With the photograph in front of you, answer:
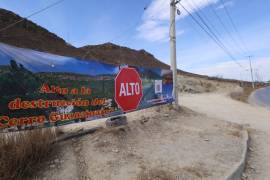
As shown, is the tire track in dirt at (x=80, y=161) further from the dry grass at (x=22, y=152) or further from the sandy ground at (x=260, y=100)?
the sandy ground at (x=260, y=100)

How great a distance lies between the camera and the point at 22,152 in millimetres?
4320

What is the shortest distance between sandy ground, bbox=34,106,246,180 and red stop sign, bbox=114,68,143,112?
1.91 feet

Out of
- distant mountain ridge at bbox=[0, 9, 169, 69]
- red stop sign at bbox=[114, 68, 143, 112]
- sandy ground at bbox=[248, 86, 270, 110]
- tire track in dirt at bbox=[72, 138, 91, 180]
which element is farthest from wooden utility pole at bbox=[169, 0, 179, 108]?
distant mountain ridge at bbox=[0, 9, 169, 69]

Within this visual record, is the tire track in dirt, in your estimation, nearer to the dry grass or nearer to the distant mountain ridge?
the dry grass

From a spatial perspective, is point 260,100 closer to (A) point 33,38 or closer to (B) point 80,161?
(A) point 33,38

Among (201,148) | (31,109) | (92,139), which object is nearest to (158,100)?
(201,148)

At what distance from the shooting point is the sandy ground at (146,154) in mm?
4648

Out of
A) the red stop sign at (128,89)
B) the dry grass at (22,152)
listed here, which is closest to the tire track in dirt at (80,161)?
the dry grass at (22,152)

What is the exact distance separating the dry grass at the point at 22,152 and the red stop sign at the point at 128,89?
9.77 feet

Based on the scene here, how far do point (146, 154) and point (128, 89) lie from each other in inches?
114

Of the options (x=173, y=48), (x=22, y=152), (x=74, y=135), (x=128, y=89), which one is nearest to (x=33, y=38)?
(x=173, y=48)

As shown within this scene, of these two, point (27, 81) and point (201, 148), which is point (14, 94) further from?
point (201, 148)

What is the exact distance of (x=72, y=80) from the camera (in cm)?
625

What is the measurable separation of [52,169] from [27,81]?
1.83 metres
